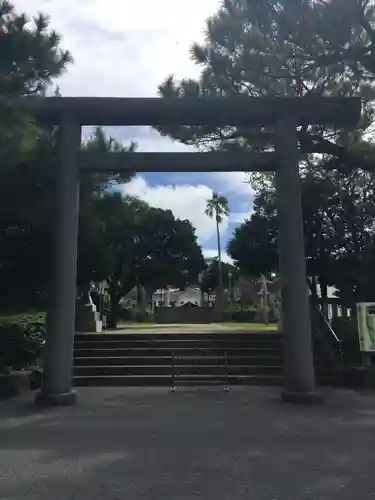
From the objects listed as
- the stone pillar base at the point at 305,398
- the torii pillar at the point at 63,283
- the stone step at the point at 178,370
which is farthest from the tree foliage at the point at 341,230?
the torii pillar at the point at 63,283

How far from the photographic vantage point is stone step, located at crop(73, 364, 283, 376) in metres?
11.6

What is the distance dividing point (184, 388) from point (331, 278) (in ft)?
18.8

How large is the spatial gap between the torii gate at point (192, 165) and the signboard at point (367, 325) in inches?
86.7

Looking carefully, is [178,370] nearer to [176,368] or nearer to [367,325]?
[176,368]

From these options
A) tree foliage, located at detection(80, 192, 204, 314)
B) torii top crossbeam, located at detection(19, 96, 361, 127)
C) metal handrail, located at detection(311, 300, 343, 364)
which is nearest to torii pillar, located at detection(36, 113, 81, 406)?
torii top crossbeam, located at detection(19, 96, 361, 127)

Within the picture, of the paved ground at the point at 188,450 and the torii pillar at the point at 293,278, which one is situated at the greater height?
the torii pillar at the point at 293,278

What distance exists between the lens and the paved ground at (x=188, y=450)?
4719 mm

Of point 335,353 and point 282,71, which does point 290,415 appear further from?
point 282,71

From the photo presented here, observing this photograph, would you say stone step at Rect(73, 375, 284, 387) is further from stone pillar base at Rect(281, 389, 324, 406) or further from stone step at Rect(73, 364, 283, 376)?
stone pillar base at Rect(281, 389, 324, 406)

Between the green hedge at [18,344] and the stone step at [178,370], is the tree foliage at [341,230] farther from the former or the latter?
the green hedge at [18,344]

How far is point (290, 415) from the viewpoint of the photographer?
7.96 meters

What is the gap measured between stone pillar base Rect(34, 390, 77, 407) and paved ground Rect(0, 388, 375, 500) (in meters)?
0.23

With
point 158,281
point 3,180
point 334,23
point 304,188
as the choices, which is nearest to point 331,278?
point 304,188

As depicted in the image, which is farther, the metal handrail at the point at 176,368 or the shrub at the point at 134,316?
the shrub at the point at 134,316
